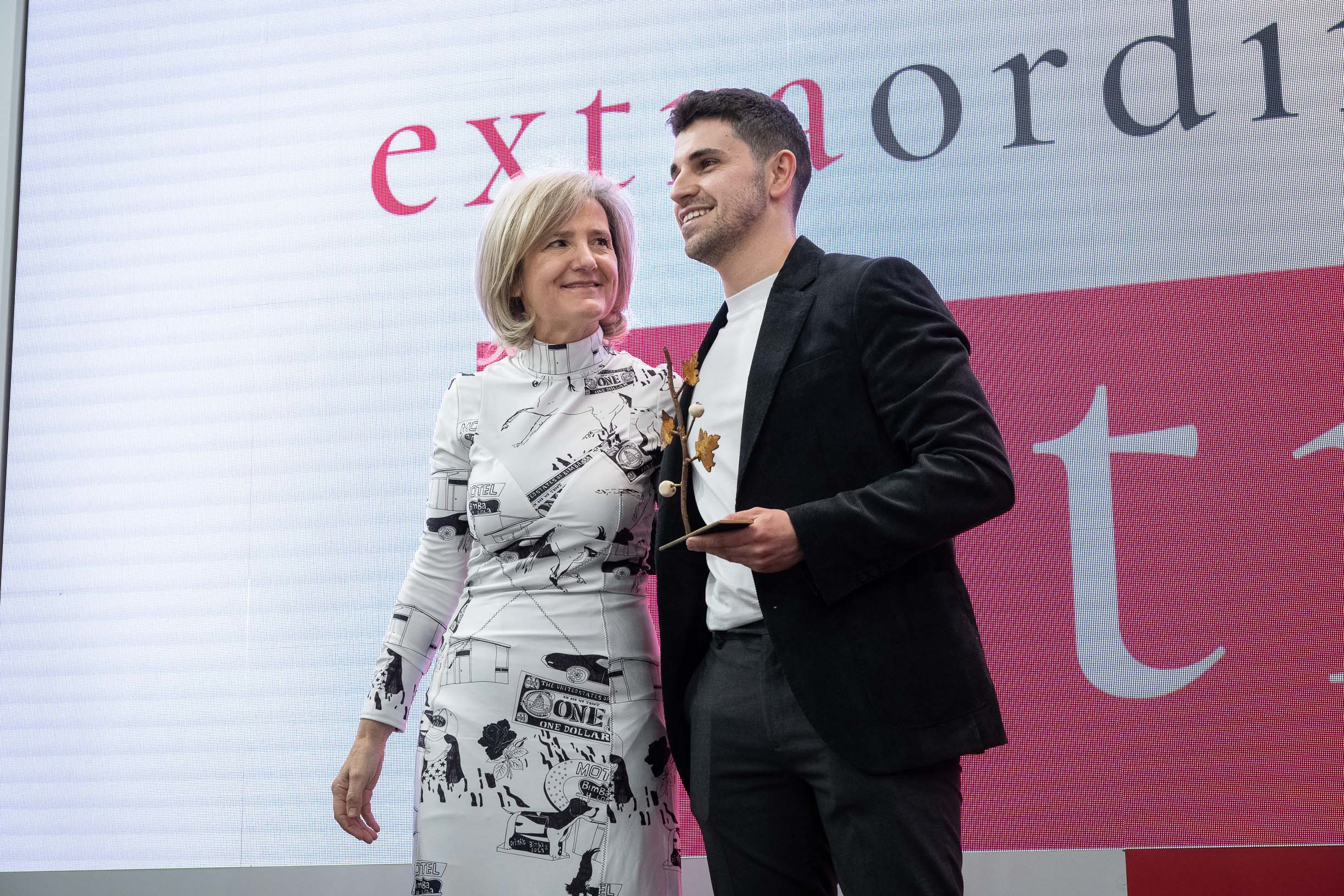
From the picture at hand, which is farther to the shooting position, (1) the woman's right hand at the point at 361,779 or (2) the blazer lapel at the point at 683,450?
(1) the woman's right hand at the point at 361,779

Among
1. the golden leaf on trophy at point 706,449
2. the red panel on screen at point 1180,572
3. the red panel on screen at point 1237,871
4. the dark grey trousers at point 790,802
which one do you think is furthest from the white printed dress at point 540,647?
the red panel on screen at point 1237,871

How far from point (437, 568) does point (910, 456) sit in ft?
2.55

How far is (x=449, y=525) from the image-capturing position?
183 centimetres

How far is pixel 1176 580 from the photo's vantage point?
89.4 inches

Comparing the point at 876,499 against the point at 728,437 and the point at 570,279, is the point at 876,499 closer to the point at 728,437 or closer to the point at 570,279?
the point at 728,437

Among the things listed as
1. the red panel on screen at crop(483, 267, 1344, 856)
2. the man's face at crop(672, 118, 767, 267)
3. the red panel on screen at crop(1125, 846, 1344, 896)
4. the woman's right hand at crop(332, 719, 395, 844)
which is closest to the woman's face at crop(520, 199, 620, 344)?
the man's face at crop(672, 118, 767, 267)

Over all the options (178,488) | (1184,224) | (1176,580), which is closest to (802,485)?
(1176,580)

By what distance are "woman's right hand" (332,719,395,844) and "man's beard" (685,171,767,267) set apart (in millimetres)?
869

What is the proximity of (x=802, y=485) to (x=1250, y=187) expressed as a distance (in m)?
1.41

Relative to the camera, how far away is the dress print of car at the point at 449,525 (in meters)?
1.83

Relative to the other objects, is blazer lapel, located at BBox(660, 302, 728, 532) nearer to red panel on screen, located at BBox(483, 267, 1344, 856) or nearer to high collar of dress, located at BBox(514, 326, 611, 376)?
high collar of dress, located at BBox(514, 326, 611, 376)

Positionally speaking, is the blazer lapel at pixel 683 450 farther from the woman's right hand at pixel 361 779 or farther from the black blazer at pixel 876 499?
the woman's right hand at pixel 361 779

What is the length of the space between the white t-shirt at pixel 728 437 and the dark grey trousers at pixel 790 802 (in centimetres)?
4

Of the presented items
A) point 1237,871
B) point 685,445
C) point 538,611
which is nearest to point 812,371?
point 685,445
